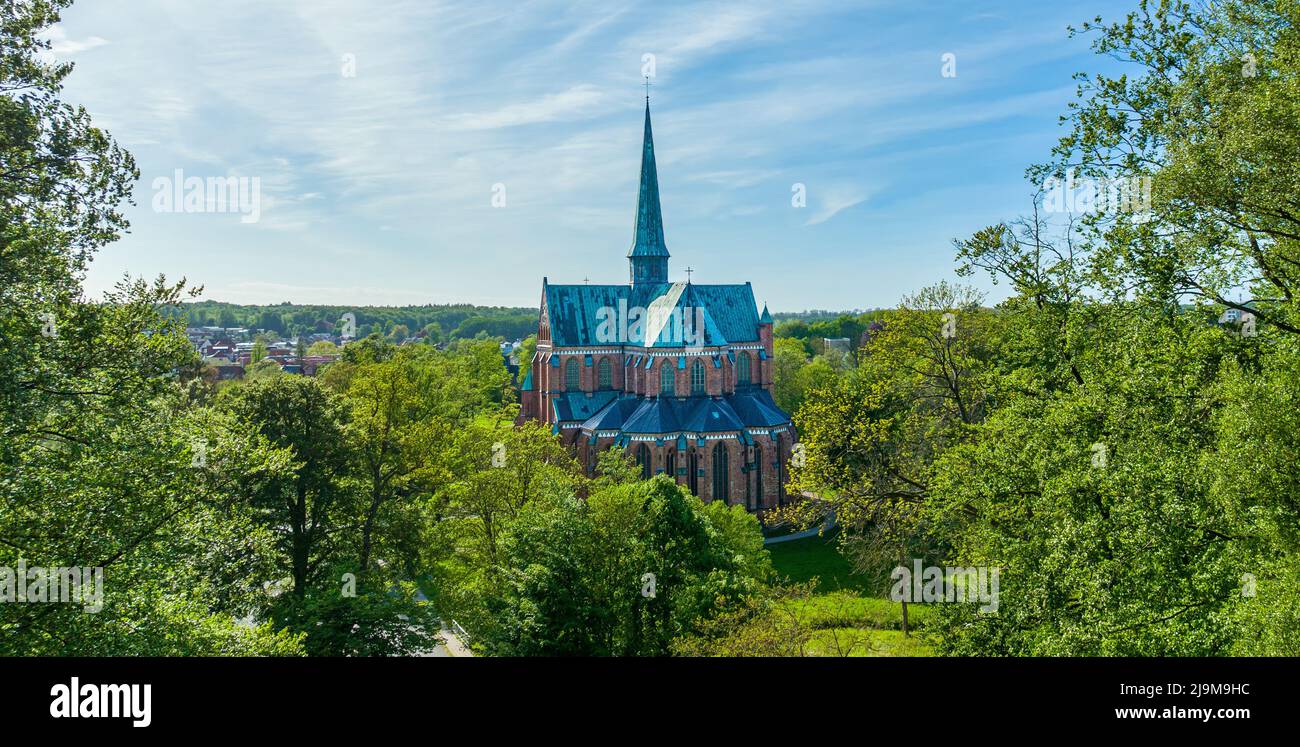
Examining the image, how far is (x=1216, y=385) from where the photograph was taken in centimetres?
1277

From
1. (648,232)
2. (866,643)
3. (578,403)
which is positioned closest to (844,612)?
(866,643)

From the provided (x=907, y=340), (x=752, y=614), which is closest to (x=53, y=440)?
(x=752, y=614)

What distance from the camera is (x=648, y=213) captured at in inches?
2154

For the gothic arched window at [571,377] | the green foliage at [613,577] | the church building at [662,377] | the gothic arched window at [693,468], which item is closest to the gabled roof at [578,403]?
the church building at [662,377]

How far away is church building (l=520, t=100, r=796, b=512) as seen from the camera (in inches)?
1780

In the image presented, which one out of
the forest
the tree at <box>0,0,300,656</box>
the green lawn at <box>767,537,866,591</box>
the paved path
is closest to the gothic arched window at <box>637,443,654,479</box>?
the green lawn at <box>767,537,866,591</box>

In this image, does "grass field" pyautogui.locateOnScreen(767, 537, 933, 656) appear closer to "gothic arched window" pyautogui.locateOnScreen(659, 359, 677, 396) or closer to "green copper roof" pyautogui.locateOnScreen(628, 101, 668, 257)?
"gothic arched window" pyautogui.locateOnScreen(659, 359, 677, 396)

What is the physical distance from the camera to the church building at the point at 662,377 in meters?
45.2

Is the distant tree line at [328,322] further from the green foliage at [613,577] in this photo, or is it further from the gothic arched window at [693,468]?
the green foliage at [613,577]

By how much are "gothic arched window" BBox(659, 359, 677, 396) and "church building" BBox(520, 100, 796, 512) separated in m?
0.06

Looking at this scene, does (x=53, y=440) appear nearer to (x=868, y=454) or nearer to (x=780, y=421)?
(x=868, y=454)

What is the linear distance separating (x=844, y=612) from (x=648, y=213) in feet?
105

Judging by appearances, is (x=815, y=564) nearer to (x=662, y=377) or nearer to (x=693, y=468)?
(x=693, y=468)
